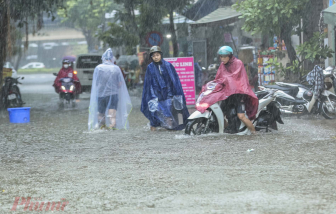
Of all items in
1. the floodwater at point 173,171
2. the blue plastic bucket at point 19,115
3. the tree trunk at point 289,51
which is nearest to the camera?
the floodwater at point 173,171

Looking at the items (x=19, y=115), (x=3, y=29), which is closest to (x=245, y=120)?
(x=19, y=115)

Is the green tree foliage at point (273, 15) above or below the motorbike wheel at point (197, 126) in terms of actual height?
above

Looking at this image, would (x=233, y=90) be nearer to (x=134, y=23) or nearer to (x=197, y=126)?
(x=197, y=126)

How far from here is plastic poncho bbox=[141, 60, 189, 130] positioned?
32.3ft

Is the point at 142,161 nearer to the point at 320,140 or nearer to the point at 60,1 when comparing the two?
the point at 320,140

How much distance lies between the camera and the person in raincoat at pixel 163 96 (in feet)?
32.3

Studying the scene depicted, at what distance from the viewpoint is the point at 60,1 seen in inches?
671

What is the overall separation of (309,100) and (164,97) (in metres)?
3.81

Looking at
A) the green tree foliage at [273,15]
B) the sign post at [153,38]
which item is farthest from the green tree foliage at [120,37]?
the green tree foliage at [273,15]

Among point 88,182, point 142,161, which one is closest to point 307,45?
point 142,161

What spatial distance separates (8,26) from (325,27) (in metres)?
8.66

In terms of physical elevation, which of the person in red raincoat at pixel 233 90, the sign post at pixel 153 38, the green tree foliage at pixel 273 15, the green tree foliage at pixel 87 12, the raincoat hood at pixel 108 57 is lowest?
the person in red raincoat at pixel 233 90

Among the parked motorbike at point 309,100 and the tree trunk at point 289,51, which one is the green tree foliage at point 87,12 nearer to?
the tree trunk at point 289,51

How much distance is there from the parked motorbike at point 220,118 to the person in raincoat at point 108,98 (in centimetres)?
193
